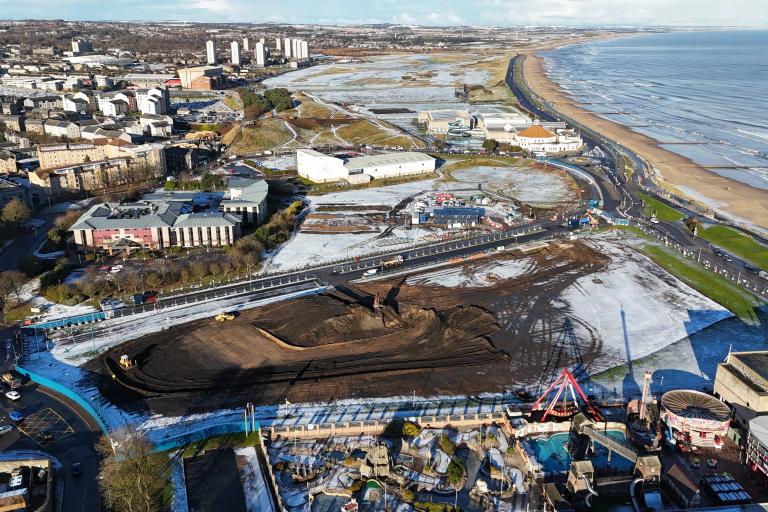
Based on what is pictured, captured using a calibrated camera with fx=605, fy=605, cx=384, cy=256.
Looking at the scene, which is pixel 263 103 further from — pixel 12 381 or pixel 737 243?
pixel 12 381

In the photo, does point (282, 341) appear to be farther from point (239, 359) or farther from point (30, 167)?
point (30, 167)

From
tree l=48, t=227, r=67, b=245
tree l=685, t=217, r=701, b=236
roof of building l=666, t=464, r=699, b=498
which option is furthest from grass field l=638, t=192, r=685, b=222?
tree l=48, t=227, r=67, b=245

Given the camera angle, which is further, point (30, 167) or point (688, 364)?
point (30, 167)

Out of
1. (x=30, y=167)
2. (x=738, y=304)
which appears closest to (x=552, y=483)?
(x=738, y=304)

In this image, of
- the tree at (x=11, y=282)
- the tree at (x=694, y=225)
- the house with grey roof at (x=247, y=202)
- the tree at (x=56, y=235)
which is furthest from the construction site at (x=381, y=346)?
the tree at (x=56, y=235)

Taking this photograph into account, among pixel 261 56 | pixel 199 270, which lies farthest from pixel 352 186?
pixel 261 56
